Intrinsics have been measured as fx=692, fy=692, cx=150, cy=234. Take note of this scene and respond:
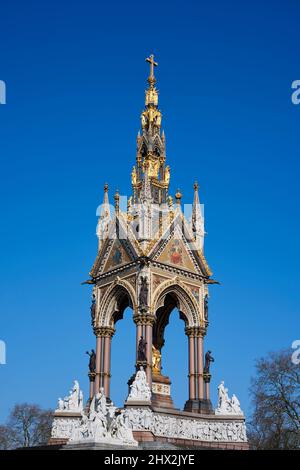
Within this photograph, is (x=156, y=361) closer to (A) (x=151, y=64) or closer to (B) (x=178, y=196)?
(B) (x=178, y=196)

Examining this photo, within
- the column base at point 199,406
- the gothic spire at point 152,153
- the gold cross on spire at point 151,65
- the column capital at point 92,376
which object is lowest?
the column base at point 199,406

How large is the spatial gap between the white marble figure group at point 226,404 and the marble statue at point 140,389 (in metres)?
3.80

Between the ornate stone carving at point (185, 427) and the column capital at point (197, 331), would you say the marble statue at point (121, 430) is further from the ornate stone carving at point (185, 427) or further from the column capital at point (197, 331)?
the column capital at point (197, 331)

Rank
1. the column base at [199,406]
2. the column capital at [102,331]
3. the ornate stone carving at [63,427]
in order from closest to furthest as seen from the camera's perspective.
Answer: the ornate stone carving at [63,427], the column base at [199,406], the column capital at [102,331]

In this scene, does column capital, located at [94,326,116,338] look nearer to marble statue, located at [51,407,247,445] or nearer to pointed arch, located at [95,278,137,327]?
pointed arch, located at [95,278,137,327]

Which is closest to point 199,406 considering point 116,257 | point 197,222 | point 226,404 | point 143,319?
point 226,404

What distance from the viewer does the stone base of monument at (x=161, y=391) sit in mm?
26459

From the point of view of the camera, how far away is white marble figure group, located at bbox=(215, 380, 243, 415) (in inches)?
1057

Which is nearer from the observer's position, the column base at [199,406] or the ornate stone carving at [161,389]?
the ornate stone carving at [161,389]

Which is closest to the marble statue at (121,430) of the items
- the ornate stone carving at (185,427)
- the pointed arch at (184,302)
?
the ornate stone carving at (185,427)

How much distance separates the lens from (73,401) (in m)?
27.2

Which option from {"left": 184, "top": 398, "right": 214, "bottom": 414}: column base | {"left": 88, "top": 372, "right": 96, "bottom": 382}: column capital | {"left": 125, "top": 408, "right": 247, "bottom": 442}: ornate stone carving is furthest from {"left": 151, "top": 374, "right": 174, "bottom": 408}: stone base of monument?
{"left": 88, "top": 372, "right": 96, "bottom": 382}: column capital

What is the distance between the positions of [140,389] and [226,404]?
169 inches
